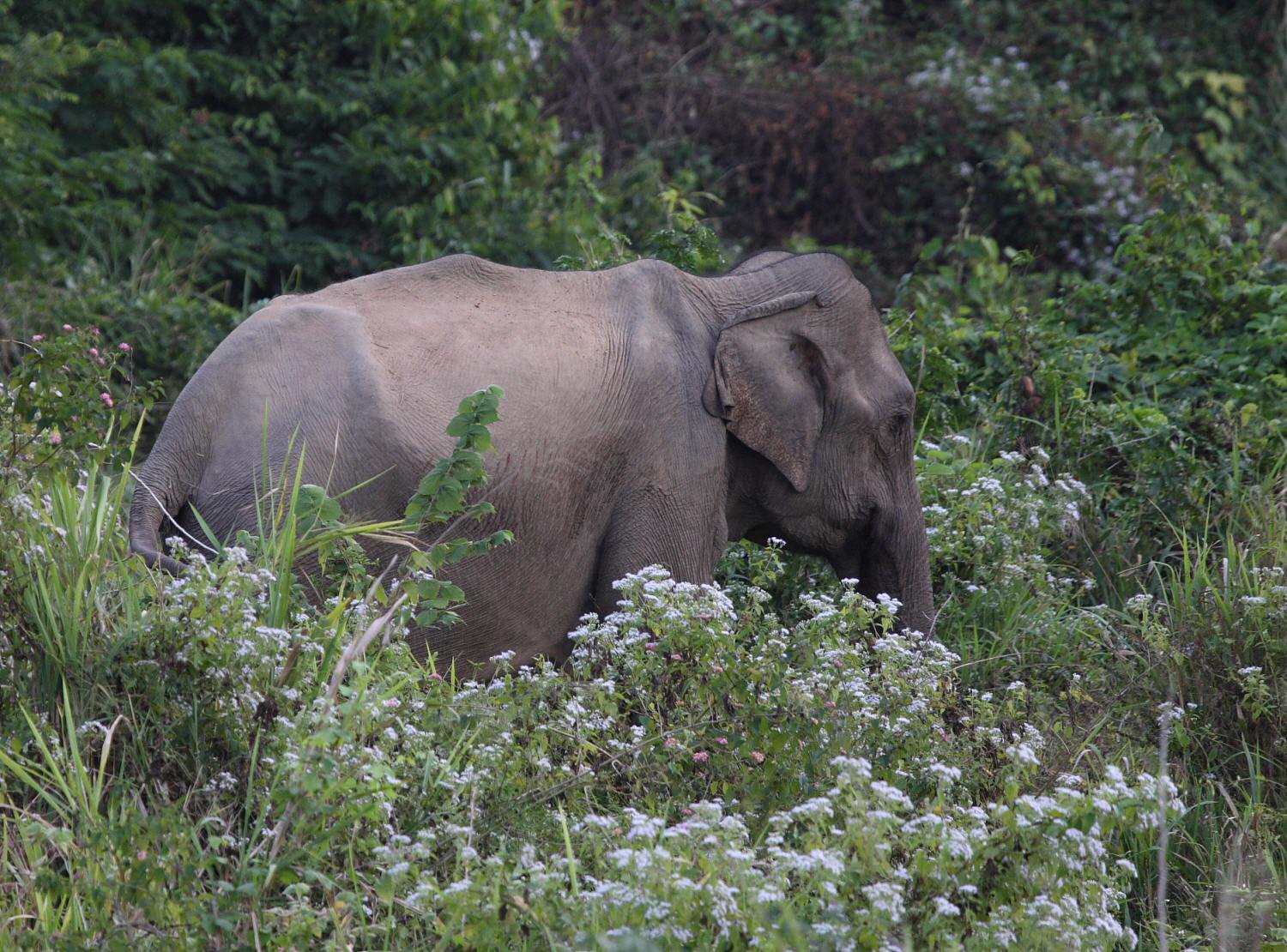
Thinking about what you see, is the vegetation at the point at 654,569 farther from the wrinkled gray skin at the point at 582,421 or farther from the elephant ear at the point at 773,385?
the elephant ear at the point at 773,385

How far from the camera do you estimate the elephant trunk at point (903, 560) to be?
5523 millimetres

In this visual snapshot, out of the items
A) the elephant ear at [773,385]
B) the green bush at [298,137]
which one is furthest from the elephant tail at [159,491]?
the green bush at [298,137]

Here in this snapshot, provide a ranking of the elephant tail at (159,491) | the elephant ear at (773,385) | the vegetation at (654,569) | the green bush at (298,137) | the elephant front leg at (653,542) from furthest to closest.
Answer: the green bush at (298,137), the elephant ear at (773,385), the elephant front leg at (653,542), the elephant tail at (159,491), the vegetation at (654,569)

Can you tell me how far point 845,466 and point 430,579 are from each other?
5.91ft

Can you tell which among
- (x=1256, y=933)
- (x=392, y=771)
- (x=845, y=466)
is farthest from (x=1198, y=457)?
(x=392, y=771)

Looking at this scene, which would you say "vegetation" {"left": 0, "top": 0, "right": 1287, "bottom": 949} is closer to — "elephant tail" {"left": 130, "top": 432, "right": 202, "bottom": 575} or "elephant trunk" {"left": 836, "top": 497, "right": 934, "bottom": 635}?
"elephant tail" {"left": 130, "top": 432, "right": 202, "bottom": 575}

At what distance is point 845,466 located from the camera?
543 centimetres

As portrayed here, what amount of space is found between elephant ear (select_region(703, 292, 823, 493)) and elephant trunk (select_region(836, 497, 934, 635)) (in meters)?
0.33

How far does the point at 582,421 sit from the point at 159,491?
3.77ft

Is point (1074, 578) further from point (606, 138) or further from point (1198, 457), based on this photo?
point (606, 138)

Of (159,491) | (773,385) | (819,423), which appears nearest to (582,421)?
(773,385)

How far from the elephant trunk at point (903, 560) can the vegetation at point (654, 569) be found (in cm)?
24

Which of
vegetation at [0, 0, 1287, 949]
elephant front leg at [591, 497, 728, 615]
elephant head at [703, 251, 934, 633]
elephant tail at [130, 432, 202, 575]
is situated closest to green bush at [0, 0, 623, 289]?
vegetation at [0, 0, 1287, 949]

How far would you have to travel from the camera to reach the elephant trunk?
5.52 m
